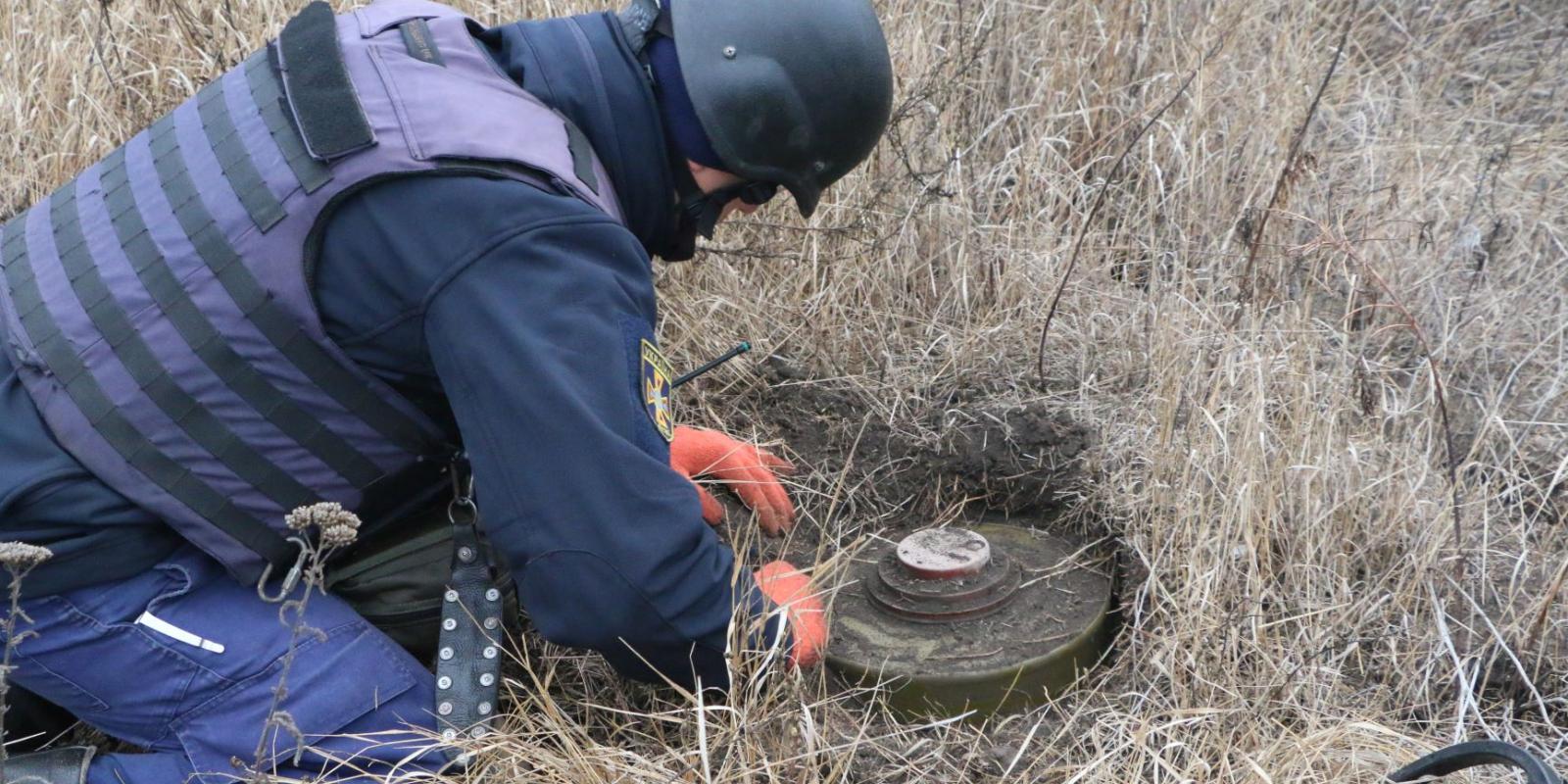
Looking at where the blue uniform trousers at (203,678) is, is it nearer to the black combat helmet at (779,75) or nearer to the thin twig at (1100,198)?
the black combat helmet at (779,75)

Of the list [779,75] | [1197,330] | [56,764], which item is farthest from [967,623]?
[56,764]

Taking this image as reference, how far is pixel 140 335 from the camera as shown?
82.4 inches

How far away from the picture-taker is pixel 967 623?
8.88ft

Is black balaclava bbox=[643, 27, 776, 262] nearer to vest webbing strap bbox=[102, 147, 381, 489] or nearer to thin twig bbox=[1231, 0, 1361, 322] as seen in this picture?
vest webbing strap bbox=[102, 147, 381, 489]

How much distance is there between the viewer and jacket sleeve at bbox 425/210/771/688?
195 cm

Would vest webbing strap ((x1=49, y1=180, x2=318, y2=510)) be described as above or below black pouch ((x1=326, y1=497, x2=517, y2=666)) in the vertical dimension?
above

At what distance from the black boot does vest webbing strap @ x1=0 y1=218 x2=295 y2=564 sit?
1.62 feet

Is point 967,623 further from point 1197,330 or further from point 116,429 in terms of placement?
point 116,429

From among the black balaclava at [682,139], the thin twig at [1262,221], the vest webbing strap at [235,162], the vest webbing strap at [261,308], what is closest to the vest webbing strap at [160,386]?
the vest webbing strap at [261,308]

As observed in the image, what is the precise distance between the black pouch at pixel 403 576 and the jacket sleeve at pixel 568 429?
0.48m

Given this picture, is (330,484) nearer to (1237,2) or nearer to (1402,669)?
(1402,669)

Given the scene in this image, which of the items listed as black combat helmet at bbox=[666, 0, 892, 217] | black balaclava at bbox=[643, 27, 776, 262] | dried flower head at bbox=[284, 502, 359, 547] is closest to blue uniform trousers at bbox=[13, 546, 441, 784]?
dried flower head at bbox=[284, 502, 359, 547]

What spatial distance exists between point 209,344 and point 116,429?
217mm

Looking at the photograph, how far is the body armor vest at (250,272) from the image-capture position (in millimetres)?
2055
